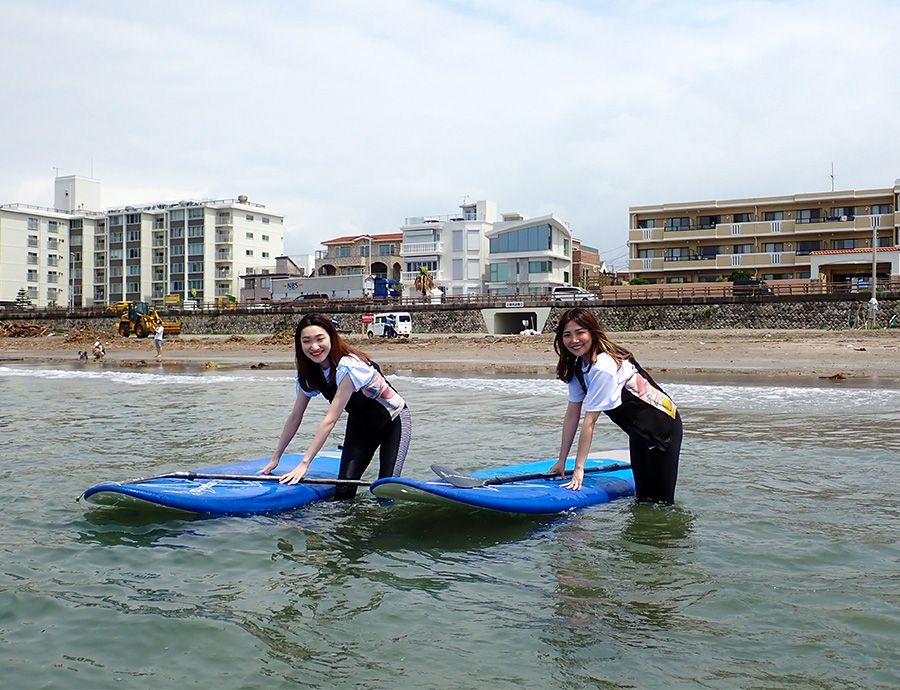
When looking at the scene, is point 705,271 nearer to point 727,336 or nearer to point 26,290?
point 727,336

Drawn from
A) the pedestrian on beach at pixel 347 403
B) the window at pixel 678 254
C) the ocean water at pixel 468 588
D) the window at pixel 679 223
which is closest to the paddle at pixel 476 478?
the ocean water at pixel 468 588

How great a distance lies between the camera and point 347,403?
6020 mm

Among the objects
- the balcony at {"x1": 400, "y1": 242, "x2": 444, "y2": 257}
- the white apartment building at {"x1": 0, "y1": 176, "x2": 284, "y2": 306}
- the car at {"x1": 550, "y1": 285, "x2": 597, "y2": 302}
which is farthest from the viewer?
the white apartment building at {"x1": 0, "y1": 176, "x2": 284, "y2": 306}

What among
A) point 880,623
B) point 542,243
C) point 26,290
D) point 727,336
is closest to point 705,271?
point 542,243

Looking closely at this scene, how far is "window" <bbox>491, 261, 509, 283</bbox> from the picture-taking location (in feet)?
212

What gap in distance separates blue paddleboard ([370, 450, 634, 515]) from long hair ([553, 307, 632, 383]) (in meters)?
0.87

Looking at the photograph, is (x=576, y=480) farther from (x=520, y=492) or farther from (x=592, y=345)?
(x=592, y=345)

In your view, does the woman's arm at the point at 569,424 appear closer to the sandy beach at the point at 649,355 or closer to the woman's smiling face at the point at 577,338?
the woman's smiling face at the point at 577,338

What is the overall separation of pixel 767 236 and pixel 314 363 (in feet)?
169

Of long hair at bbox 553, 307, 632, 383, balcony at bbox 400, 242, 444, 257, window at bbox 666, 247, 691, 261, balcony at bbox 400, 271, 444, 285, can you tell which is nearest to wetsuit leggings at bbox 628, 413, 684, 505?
long hair at bbox 553, 307, 632, 383

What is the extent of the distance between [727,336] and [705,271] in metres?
21.0

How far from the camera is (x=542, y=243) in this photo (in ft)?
204

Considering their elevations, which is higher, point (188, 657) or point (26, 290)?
point (26, 290)

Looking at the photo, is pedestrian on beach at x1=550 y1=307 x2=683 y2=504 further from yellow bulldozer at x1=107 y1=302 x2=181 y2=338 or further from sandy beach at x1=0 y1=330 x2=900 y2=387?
yellow bulldozer at x1=107 y1=302 x2=181 y2=338
